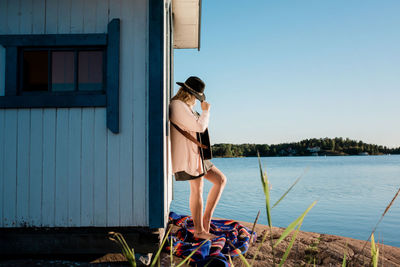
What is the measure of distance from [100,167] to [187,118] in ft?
3.45

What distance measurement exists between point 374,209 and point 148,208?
39.5 ft

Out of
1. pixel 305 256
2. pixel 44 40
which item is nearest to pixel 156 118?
pixel 44 40

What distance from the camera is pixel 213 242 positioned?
11.2 ft

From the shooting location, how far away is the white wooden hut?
3008 mm

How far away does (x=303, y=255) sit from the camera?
365 centimetres

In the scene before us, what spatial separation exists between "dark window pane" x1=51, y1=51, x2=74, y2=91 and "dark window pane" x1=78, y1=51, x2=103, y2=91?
0.10 meters

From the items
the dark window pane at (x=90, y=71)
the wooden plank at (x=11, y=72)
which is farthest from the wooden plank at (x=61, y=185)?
the wooden plank at (x=11, y=72)

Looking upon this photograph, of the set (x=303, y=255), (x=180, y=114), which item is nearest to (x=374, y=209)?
(x=303, y=255)

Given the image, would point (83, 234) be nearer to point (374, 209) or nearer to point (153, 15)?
point (153, 15)

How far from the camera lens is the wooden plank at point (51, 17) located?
10.3 feet

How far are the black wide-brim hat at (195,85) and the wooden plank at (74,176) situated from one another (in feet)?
4.06

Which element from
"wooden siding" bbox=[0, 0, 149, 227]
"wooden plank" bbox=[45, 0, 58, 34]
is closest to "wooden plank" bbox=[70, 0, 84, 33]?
"wooden plank" bbox=[45, 0, 58, 34]

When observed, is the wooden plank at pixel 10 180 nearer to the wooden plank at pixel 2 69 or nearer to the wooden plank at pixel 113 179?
the wooden plank at pixel 2 69

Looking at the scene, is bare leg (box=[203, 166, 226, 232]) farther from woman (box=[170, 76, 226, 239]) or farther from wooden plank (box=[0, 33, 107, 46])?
wooden plank (box=[0, 33, 107, 46])
